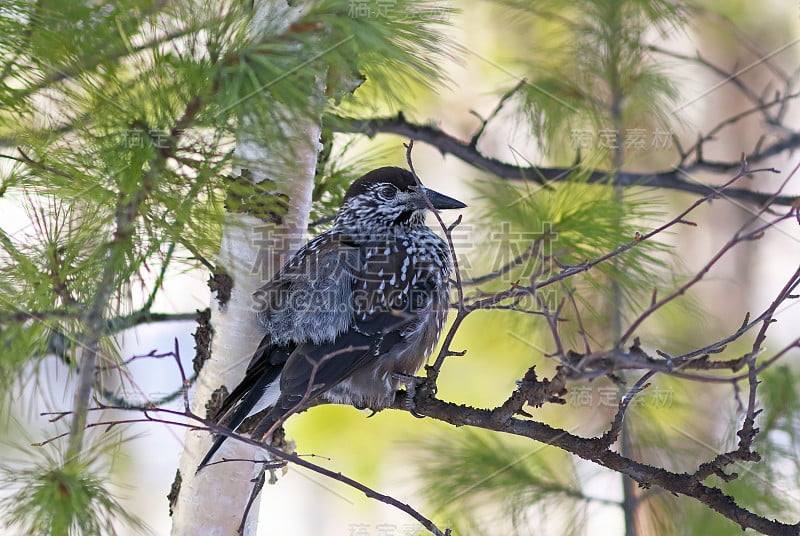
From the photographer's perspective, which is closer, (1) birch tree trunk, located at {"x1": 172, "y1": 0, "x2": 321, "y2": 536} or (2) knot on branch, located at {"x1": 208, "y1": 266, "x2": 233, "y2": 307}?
(1) birch tree trunk, located at {"x1": 172, "y1": 0, "x2": 321, "y2": 536}

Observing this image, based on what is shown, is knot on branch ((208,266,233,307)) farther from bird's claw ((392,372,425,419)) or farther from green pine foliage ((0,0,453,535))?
bird's claw ((392,372,425,419))

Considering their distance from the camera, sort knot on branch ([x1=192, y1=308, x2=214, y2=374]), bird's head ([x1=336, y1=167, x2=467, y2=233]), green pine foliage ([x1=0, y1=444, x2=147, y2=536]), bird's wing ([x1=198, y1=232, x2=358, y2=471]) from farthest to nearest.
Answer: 1. bird's head ([x1=336, y1=167, x2=467, y2=233])
2. knot on branch ([x1=192, y1=308, x2=214, y2=374])
3. bird's wing ([x1=198, y1=232, x2=358, y2=471])
4. green pine foliage ([x1=0, y1=444, x2=147, y2=536])

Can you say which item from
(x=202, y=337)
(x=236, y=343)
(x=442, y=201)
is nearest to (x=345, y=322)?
(x=236, y=343)

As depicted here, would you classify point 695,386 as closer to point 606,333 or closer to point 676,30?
point 606,333

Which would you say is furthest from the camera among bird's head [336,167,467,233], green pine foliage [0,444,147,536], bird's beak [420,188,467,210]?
bird's head [336,167,467,233]

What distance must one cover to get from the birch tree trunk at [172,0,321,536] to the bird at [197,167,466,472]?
52 millimetres

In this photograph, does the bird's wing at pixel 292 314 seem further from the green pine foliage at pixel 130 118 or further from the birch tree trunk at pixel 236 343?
the green pine foliage at pixel 130 118

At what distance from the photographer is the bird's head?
302 centimetres

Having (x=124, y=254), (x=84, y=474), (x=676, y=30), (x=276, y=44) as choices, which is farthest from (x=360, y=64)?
(x=676, y=30)

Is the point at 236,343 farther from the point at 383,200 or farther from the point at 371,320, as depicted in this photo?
the point at 383,200

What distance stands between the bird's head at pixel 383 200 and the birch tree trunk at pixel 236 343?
15.9 inches

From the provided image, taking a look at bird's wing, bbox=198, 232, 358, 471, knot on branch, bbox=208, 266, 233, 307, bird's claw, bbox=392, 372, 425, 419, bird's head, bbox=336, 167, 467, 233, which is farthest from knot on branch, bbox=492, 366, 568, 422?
bird's head, bbox=336, 167, 467, 233

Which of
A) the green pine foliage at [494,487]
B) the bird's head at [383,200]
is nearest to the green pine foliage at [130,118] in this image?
the bird's head at [383,200]

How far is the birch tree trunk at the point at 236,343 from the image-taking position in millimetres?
2320
